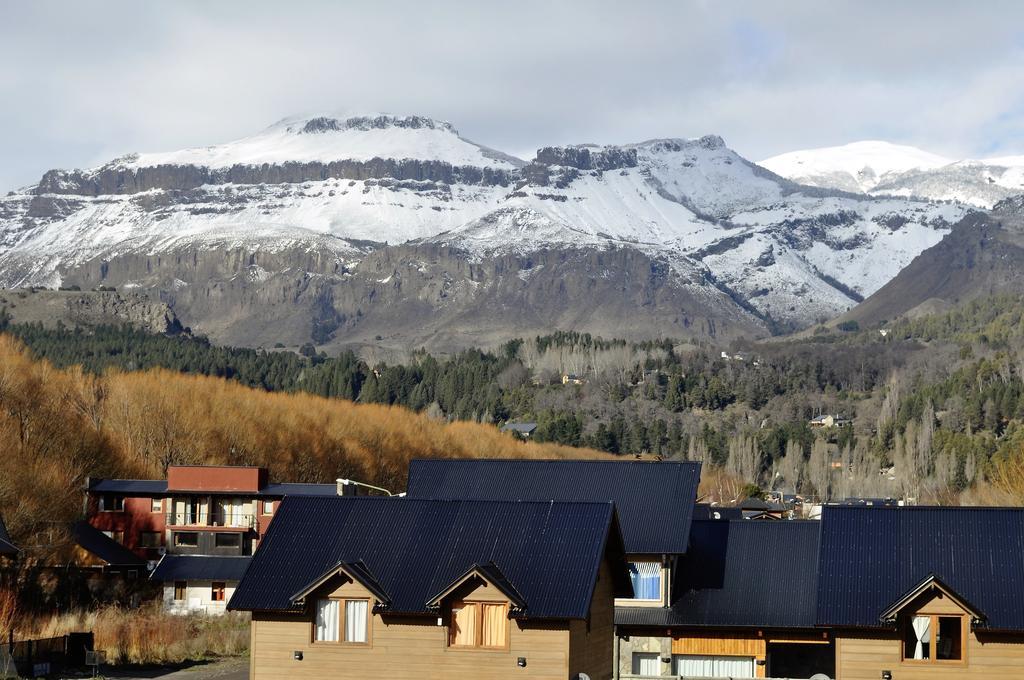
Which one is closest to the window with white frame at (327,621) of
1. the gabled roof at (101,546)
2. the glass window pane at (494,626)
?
the glass window pane at (494,626)

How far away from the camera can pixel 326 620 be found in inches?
1673

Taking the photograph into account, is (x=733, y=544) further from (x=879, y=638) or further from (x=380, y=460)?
(x=380, y=460)

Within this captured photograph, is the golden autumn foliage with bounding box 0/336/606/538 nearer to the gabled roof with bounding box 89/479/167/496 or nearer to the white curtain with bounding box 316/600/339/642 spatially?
the gabled roof with bounding box 89/479/167/496

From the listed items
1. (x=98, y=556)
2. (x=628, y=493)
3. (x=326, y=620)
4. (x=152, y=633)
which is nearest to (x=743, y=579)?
(x=628, y=493)

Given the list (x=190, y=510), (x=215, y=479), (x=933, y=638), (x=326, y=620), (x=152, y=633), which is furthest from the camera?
(x=215, y=479)

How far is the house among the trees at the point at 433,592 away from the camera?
41125 millimetres

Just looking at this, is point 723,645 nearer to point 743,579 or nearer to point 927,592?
point 743,579

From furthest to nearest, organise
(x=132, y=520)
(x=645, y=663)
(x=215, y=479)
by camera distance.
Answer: (x=132, y=520) → (x=215, y=479) → (x=645, y=663)

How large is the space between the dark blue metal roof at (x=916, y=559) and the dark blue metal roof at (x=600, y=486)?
28.5 ft

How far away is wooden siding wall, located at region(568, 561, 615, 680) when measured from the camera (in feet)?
137

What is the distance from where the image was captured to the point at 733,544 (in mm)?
55031

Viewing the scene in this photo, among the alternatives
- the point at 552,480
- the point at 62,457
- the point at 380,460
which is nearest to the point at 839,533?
the point at 552,480

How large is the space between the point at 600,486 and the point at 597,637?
1229 cm

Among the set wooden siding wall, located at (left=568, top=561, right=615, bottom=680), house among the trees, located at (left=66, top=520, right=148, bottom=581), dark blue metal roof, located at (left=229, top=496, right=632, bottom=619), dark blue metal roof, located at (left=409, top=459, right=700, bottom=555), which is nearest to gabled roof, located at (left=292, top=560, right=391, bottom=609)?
dark blue metal roof, located at (left=229, top=496, right=632, bottom=619)
